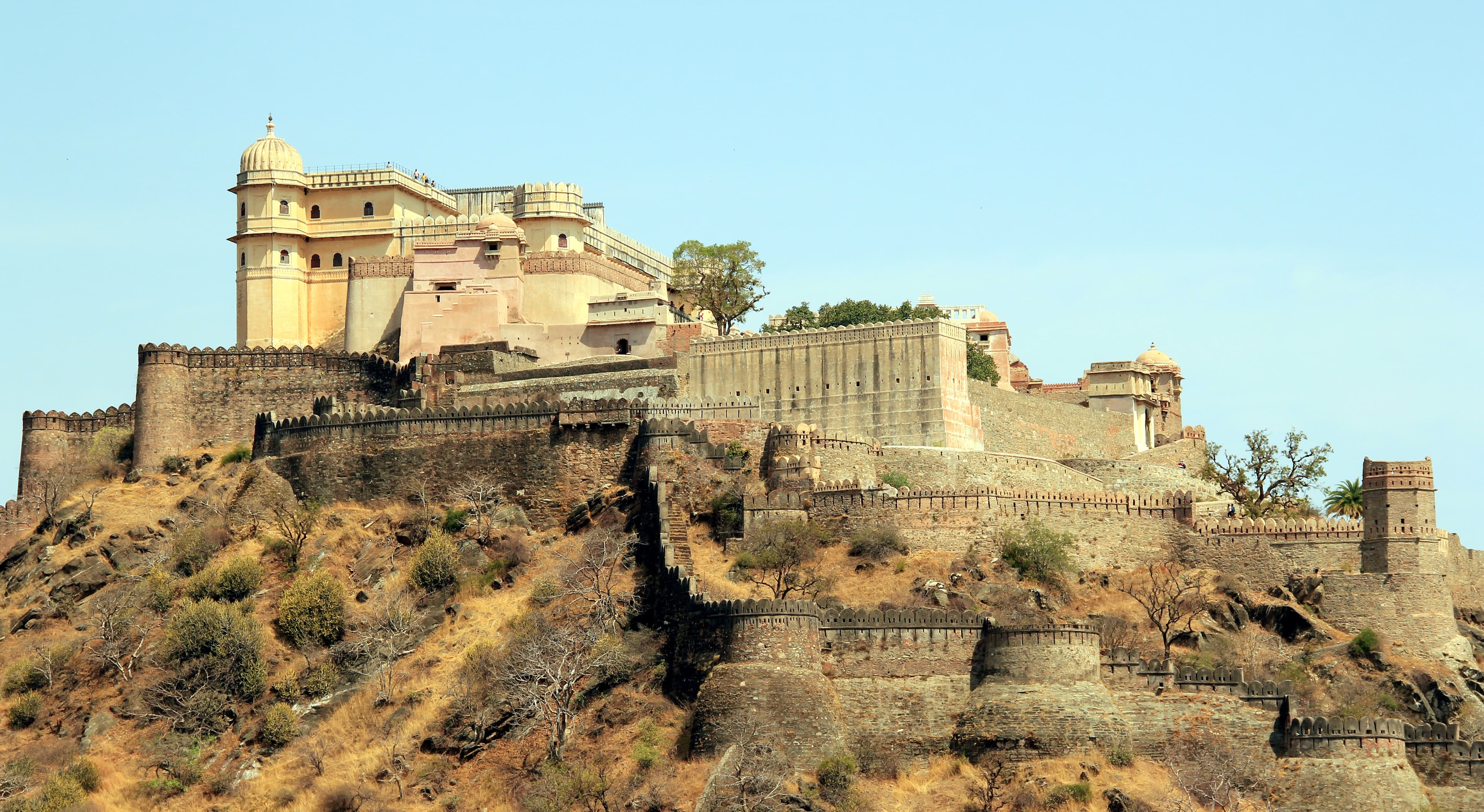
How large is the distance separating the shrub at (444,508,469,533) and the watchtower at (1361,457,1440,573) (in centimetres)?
2692

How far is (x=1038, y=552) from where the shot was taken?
6750 centimetres

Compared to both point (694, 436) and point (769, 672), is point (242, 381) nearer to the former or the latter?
point (694, 436)

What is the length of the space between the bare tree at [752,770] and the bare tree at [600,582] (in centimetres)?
807

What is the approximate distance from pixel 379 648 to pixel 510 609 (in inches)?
150

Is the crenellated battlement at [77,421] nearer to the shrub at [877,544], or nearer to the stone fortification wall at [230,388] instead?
the stone fortification wall at [230,388]

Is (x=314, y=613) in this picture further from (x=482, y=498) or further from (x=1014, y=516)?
(x=1014, y=516)

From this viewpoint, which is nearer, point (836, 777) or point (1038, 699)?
point (836, 777)

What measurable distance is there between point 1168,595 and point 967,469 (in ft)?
34.5

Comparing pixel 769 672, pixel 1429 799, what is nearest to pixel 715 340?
pixel 769 672

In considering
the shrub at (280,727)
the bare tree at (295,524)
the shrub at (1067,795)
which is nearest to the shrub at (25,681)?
the bare tree at (295,524)

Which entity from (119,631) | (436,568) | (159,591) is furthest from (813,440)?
(119,631)

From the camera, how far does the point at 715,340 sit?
81188 mm

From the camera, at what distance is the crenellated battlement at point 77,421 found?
85062mm

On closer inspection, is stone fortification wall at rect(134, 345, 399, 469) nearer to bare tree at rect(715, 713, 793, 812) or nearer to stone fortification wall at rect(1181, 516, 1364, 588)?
stone fortification wall at rect(1181, 516, 1364, 588)
